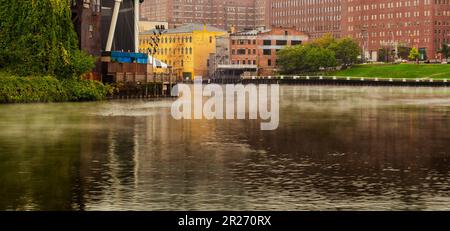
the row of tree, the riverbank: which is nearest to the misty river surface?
the riverbank

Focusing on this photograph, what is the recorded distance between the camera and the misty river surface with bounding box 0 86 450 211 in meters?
24.4

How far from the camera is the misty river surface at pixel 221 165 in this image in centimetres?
2439

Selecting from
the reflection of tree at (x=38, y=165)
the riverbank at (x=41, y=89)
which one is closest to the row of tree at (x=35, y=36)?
the riverbank at (x=41, y=89)

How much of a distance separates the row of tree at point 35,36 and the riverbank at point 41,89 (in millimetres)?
1433

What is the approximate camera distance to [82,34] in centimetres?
9644

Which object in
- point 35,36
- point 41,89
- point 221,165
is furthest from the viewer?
point 41,89

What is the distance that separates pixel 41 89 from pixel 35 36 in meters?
4.80

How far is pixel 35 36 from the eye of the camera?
8275cm

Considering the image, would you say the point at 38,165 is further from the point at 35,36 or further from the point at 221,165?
the point at 35,36

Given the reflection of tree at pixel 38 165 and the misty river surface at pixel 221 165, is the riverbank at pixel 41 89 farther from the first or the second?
the reflection of tree at pixel 38 165

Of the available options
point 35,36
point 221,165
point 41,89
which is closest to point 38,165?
point 221,165

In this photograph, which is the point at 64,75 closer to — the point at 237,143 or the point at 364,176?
the point at 237,143
